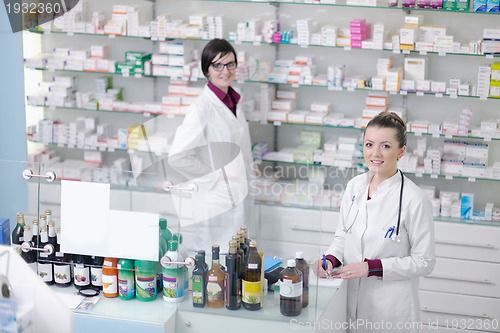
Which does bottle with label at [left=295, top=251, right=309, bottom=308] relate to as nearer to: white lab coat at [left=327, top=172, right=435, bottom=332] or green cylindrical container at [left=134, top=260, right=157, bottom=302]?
white lab coat at [left=327, top=172, right=435, bottom=332]

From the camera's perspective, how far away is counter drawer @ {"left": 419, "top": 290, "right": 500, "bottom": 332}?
19.1 feet

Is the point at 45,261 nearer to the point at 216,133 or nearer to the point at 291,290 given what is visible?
the point at 291,290

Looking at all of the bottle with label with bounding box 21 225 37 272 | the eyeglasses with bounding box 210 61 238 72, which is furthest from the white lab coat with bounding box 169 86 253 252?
the bottle with label with bounding box 21 225 37 272

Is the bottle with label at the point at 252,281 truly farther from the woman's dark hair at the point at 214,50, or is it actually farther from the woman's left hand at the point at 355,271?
the woman's dark hair at the point at 214,50

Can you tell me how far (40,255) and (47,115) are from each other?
345 centimetres

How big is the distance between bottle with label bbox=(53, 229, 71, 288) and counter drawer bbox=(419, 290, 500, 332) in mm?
3126

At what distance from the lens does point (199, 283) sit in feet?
11.4

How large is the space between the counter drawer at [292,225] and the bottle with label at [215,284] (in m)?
0.46

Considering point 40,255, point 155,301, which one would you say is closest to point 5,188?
point 40,255

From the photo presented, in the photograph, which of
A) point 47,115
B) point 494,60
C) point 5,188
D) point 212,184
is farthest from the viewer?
point 47,115

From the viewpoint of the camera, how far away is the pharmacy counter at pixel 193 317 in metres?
3.39

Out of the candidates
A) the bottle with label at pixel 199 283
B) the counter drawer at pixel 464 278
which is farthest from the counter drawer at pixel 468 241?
the bottle with label at pixel 199 283

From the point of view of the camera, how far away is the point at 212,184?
441 centimetres

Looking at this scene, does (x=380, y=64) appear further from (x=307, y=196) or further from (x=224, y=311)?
(x=224, y=311)
